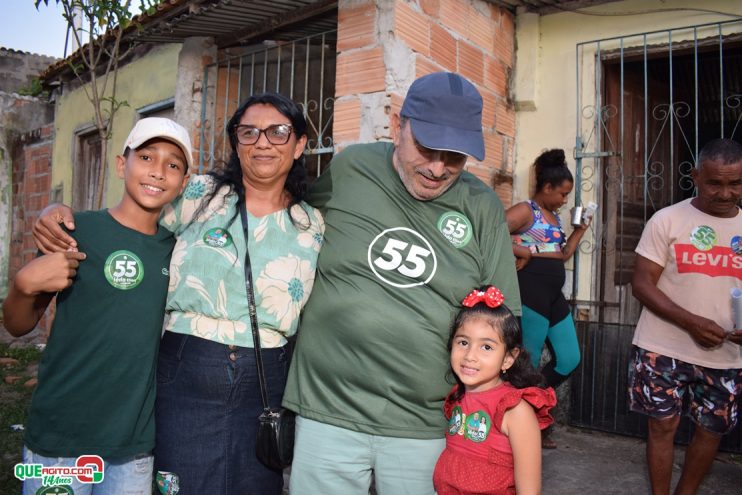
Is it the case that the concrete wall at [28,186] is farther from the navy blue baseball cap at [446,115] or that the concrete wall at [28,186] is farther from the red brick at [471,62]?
the navy blue baseball cap at [446,115]

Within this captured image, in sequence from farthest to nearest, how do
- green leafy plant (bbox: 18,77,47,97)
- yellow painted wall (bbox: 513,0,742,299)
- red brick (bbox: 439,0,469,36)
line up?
1. green leafy plant (bbox: 18,77,47,97)
2. yellow painted wall (bbox: 513,0,742,299)
3. red brick (bbox: 439,0,469,36)

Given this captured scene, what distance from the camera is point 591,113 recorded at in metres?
4.46

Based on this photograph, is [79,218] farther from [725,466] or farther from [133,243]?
[725,466]

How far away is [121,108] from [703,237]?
248 inches

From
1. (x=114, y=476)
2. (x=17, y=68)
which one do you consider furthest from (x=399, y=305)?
(x=17, y=68)

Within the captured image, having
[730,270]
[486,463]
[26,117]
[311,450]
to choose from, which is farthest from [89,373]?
[26,117]

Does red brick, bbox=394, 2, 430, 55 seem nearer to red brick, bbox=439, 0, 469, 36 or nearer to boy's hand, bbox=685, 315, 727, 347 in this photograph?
red brick, bbox=439, 0, 469, 36

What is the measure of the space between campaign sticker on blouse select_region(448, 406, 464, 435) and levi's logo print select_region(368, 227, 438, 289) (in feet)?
1.50

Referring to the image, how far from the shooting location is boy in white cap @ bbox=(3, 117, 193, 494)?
5.84 feet

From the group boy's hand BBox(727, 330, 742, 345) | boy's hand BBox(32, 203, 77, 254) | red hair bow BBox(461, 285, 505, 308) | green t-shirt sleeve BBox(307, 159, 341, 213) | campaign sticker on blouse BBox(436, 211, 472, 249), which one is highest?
green t-shirt sleeve BBox(307, 159, 341, 213)

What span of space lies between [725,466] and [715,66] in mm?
3290

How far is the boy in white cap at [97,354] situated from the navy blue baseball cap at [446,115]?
907mm

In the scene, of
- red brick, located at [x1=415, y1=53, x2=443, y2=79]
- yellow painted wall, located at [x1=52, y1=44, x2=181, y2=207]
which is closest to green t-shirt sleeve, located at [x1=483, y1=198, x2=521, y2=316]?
red brick, located at [x1=415, y1=53, x2=443, y2=79]

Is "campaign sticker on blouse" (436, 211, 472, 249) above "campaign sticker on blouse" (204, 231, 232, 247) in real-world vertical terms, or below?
above
